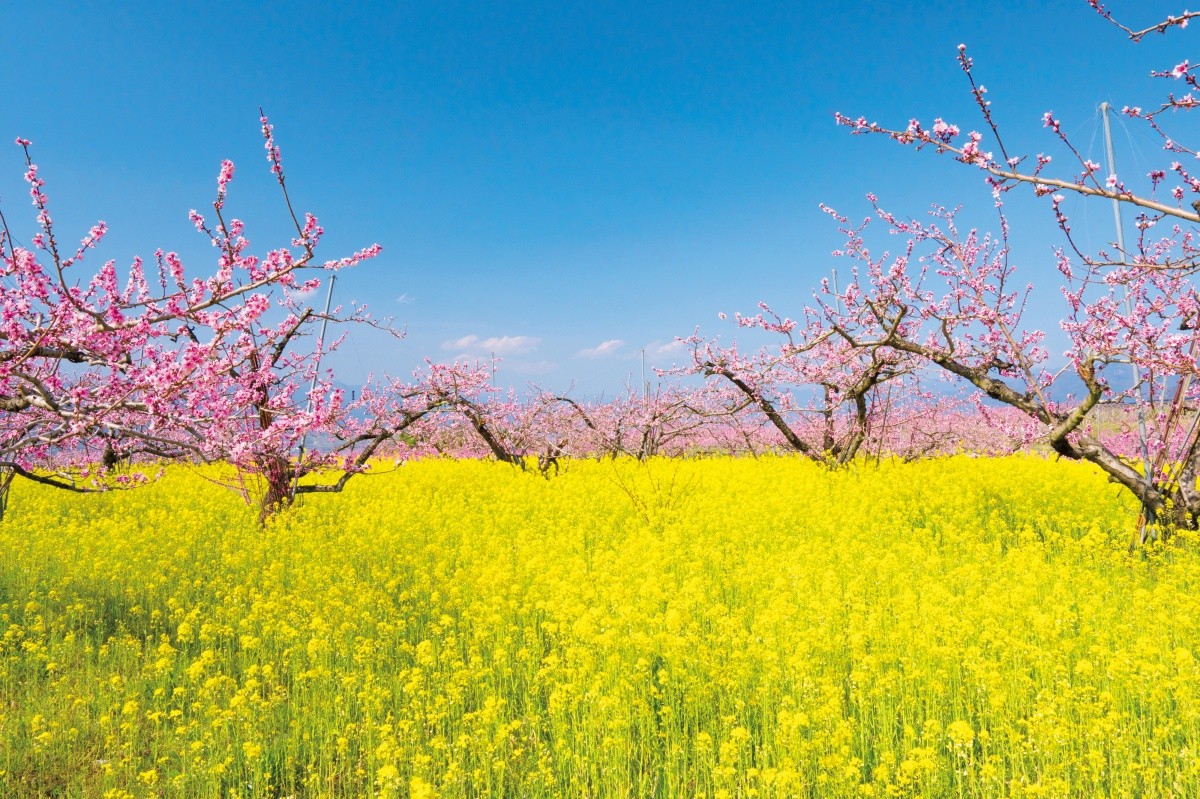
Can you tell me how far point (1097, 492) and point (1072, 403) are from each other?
6.84 m

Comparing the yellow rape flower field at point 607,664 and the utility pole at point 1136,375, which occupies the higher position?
the utility pole at point 1136,375

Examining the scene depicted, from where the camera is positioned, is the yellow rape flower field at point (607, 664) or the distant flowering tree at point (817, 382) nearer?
the yellow rape flower field at point (607, 664)

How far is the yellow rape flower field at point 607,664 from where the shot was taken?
455 centimetres

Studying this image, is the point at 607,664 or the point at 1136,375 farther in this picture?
the point at 1136,375

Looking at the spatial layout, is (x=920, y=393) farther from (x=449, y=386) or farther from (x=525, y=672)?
(x=525, y=672)

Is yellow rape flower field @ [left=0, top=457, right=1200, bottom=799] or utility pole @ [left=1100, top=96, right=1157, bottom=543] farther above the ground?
utility pole @ [left=1100, top=96, right=1157, bottom=543]

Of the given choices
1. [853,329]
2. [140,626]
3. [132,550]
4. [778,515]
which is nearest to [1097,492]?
[853,329]

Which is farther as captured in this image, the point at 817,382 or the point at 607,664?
the point at 817,382

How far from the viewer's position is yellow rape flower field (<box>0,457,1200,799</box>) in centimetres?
455

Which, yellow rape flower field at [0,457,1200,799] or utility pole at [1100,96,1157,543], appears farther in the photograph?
utility pole at [1100,96,1157,543]

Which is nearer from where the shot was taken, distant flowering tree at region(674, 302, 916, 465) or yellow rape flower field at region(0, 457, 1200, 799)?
yellow rape flower field at region(0, 457, 1200, 799)

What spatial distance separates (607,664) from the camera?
19.0 ft

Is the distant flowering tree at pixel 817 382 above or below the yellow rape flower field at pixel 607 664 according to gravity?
above

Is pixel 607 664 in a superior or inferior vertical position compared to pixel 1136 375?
inferior
